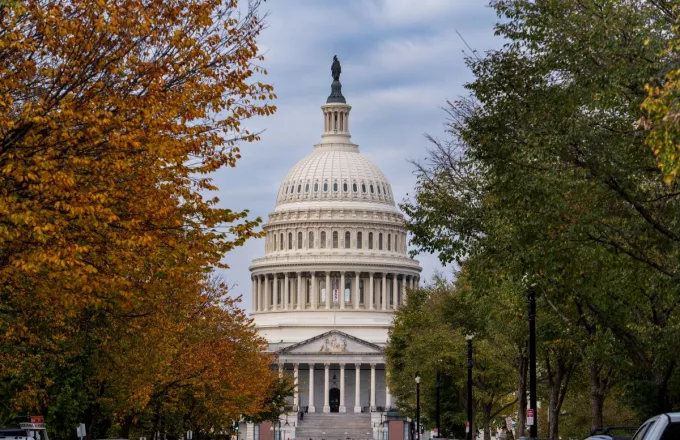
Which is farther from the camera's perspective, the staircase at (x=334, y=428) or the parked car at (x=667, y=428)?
the staircase at (x=334, y=428)

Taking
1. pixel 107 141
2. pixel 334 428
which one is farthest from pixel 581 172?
pixel 334 428

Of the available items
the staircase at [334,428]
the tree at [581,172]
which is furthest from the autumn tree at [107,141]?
the staircase at [334,428]

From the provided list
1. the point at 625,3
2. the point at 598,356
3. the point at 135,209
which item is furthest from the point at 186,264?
the point at 598,356

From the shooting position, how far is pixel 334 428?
189 m

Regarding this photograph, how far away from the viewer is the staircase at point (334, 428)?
181962 mm

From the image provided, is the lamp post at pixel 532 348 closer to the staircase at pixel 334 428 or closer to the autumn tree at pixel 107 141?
the autumn tree at pixel 107 141

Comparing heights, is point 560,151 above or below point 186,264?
above

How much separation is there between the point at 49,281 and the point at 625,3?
43.8ft

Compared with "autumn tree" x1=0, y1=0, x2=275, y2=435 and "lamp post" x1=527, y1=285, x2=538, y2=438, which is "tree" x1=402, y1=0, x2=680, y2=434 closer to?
"lamp post" x1=527, y1=285, x2=538, y2=438

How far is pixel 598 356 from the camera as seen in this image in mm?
41469

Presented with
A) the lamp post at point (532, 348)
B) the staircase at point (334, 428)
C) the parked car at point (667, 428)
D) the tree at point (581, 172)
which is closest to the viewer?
the parked car at point (667, 428)

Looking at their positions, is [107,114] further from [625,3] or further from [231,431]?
[231,431]

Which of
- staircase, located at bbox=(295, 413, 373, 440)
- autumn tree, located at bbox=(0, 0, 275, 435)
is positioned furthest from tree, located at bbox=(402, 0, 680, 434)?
staircase, located at bbox=(295, 413, 373, 440)

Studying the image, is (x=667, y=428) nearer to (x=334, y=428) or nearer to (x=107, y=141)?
(x=107, y=141)
